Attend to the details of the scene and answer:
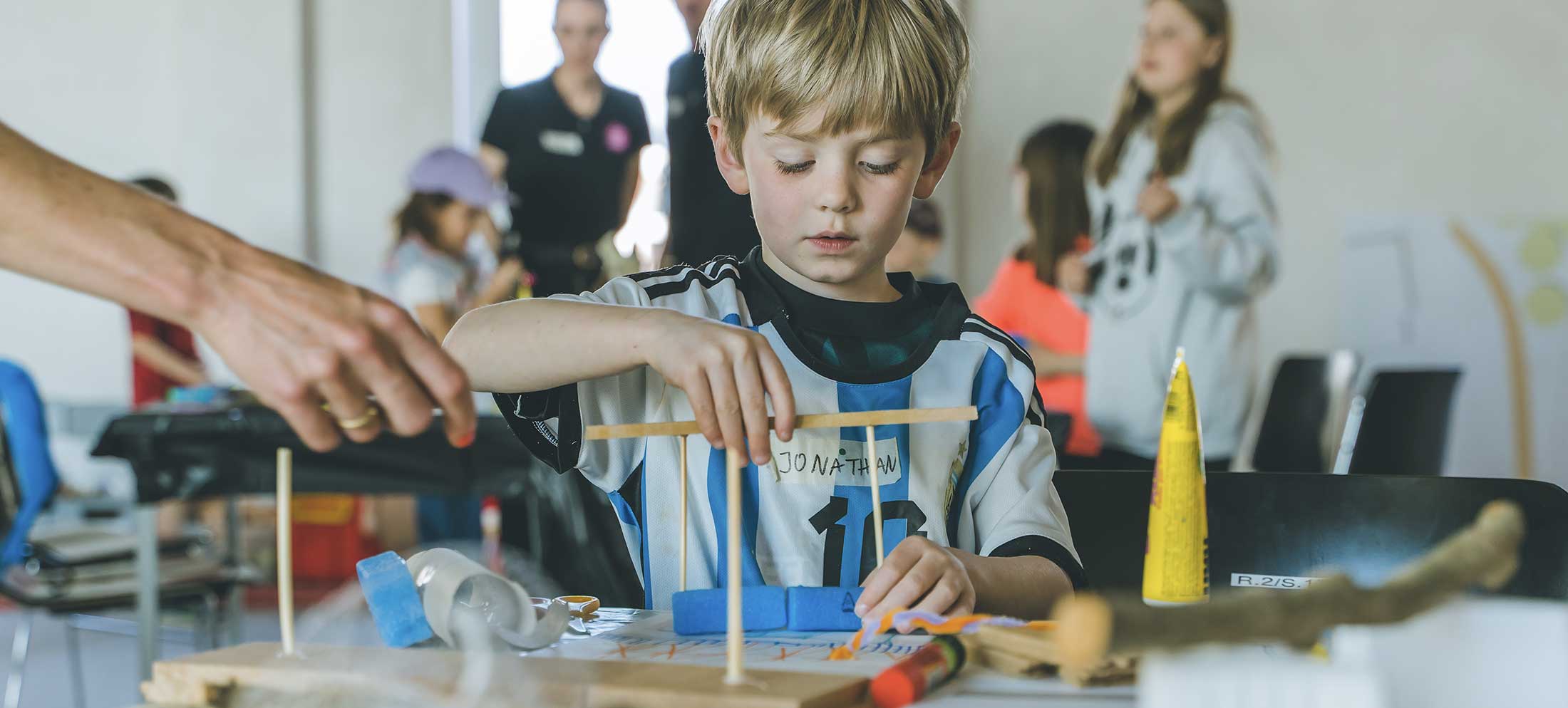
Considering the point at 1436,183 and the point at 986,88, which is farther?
the point at 986,88

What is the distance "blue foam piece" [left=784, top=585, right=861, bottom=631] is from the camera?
2.63 feet

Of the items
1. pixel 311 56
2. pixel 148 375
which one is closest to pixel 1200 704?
pixel 148 375

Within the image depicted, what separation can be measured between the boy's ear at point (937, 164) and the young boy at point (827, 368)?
0.06ft

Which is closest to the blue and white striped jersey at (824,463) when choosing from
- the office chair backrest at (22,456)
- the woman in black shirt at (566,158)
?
the office chair backrest at (22,456)

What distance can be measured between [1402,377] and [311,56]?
13.5 ft

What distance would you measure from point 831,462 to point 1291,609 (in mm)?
620

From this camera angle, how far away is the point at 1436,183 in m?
Answer: 4.20

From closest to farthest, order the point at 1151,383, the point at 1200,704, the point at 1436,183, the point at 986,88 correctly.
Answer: the point at 1200,704 → the point at 1151,383 → the point at 1436,183 → the point at 986,88

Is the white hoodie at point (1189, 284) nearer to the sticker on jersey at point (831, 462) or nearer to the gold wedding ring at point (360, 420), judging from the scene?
the sticker on jersey at point (831, 462)

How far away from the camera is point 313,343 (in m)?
0.55

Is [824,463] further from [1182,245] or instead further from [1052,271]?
[1052,271]

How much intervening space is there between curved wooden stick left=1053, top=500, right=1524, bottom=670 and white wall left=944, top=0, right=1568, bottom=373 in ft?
13.5

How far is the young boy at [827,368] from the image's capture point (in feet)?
3.36

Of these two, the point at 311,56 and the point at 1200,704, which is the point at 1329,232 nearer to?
the point at 311,56
